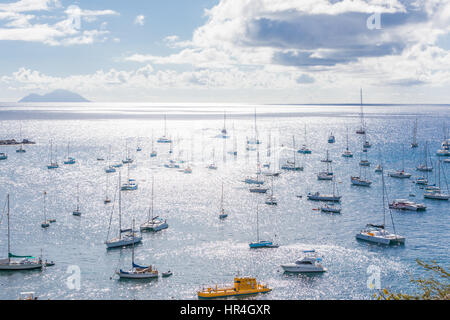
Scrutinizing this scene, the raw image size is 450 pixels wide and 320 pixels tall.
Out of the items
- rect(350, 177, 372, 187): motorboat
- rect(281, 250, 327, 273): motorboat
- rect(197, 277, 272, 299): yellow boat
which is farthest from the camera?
rect(350, 177, 372, 187): motorboat

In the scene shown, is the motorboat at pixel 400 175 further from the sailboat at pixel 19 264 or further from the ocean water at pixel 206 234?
the sailboat at pixel 19 264

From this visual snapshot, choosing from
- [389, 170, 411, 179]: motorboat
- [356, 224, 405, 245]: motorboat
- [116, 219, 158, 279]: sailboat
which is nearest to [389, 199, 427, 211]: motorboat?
[356, 224, 405, 245]: motorboat

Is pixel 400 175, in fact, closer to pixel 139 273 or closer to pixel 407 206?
pixel 407 206

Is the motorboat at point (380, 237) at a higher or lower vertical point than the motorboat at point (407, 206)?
lower

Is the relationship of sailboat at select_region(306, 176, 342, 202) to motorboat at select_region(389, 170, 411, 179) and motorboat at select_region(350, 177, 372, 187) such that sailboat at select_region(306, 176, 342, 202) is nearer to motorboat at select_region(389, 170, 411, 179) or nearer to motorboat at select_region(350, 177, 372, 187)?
motorboat at select_region(350, 177, 372, 187)

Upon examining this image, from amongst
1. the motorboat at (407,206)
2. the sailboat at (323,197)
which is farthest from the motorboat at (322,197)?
the motorboat at (407,206)

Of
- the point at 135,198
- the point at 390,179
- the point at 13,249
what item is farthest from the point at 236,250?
the point at 390,179

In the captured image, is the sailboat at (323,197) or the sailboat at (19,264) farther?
the sailboat at (323,197)

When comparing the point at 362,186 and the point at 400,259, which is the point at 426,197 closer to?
the point at 362,186
